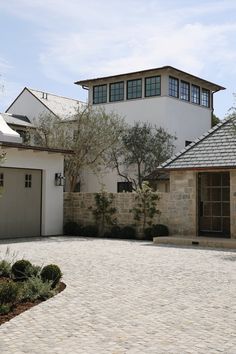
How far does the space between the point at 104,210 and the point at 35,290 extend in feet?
43.4

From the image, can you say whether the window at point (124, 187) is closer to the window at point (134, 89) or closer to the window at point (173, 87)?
the window at point (134, 89)

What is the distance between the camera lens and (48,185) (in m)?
20.4

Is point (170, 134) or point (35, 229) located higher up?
point (170, 134)

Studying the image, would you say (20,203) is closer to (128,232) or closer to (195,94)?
(128,232)

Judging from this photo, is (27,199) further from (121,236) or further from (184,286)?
(184,286)

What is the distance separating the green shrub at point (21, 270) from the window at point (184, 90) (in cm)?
2476

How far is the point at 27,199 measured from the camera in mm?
19562

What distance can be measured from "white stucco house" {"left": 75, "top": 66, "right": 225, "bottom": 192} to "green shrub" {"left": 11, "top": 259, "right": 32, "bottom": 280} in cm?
2247

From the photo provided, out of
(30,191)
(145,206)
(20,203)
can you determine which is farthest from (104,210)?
(20,203)

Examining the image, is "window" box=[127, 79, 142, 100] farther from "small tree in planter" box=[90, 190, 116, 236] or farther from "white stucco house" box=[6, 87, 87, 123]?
"small tree in planter" box=[90, 190, 116, 236]

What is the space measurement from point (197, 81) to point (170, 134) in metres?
5.22

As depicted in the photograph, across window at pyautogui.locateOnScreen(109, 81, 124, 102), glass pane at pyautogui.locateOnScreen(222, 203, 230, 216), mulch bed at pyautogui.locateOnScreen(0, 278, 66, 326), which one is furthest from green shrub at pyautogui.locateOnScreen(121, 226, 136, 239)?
window at pyautogui.locateOnScreen(109, 81, 124, 102)

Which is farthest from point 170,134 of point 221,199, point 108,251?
point 108,251

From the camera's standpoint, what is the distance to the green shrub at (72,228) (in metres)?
21.1
